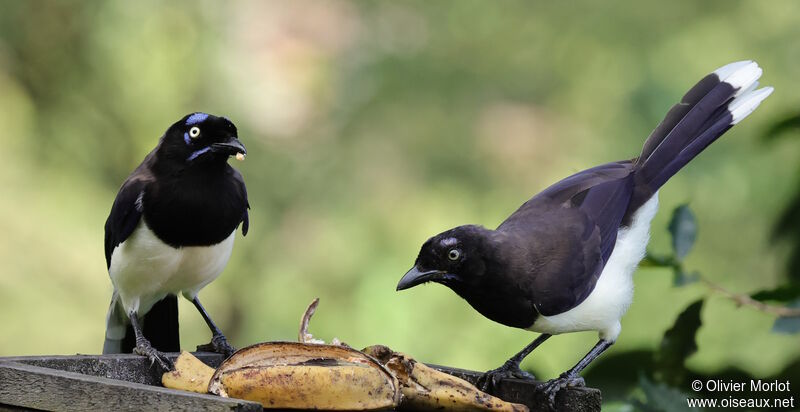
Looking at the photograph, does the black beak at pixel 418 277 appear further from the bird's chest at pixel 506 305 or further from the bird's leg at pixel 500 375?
the bird's leg at pixel 500 375

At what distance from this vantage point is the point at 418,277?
107 inches

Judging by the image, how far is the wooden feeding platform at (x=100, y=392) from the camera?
1.94 metres

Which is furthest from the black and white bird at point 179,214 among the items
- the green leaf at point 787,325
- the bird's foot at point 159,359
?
the green leaf at point 787,325

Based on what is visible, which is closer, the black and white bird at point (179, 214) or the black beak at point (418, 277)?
the black beak at point (418, 277)

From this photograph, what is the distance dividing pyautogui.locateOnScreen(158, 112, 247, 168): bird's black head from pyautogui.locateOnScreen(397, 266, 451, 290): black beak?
0.73 m

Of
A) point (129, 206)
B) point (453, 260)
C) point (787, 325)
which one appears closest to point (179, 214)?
point (129, 206)

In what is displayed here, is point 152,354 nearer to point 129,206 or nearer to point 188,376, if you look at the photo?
point 188,376

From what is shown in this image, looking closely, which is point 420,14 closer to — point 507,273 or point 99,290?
point 99,290

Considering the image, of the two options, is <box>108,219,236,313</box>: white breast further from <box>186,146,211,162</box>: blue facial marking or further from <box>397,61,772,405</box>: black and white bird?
<box>397,61,772,405</box>: black and white bird

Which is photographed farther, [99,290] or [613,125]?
[99,290]

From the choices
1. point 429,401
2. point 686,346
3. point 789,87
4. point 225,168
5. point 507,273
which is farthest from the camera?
point 789,87

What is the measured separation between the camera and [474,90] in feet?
19.8

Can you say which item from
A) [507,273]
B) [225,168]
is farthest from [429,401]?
[225,168]

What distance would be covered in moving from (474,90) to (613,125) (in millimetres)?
836
